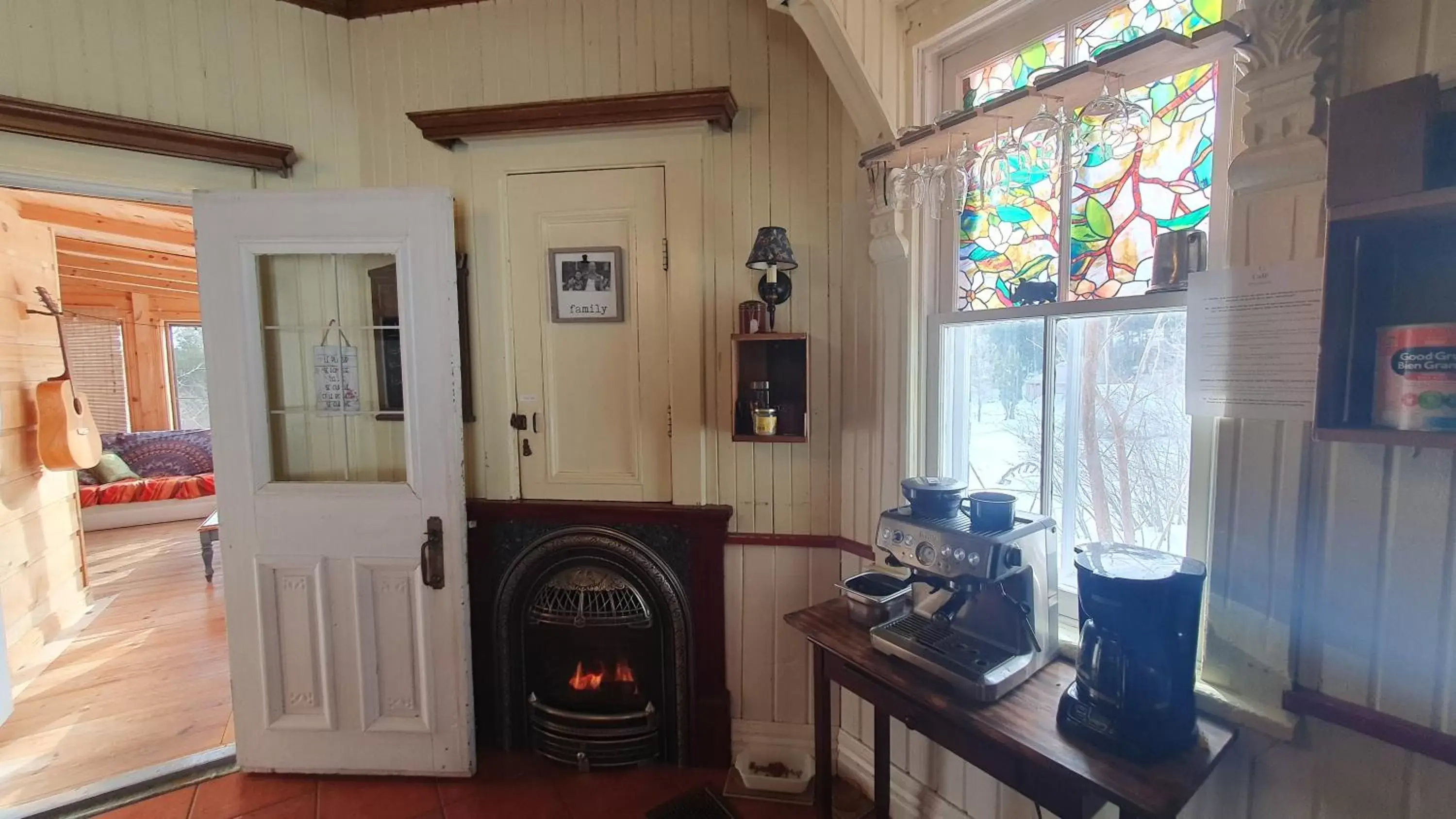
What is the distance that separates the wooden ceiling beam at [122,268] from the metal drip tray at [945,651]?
6.05 meters

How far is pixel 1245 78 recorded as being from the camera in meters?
0.97

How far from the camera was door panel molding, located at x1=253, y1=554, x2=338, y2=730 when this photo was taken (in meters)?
1.90

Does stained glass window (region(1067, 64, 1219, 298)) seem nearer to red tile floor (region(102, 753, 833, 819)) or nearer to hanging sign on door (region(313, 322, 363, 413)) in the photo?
red tile floor (region(102, 753, 833, 819))

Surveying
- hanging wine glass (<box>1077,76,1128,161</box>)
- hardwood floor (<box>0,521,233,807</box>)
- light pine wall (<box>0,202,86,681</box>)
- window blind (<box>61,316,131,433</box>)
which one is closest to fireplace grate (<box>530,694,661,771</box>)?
hardwood floor (<box>0,521,233,807</box>)

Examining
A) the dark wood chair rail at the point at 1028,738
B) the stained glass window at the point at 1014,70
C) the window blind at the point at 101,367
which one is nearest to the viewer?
the dark wood chair rail at the point at 1028,738

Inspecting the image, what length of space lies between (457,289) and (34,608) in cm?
300

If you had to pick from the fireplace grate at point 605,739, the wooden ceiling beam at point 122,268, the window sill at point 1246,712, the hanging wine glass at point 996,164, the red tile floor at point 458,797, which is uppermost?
the wooden ceiling beam at point 122,268

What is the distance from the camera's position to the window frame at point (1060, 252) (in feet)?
3.50

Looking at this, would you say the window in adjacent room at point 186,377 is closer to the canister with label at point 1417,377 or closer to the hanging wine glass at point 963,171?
the hanging wine glass at point 963,171

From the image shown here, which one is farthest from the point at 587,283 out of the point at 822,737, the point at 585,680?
the point at 822,737

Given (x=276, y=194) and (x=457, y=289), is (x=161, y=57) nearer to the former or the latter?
(x=276, y=194)

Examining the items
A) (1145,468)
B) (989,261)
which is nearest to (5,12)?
(989,261)

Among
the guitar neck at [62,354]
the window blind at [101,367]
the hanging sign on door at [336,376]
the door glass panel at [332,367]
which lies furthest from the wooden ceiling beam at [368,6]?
the window blind at [101,367]

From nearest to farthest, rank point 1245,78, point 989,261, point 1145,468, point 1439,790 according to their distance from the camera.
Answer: point 1439,790 < point 1245,78 < point 1145,468 < point 989,261
